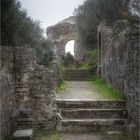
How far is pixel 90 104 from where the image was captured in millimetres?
9852

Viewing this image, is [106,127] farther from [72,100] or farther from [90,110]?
[72,100]

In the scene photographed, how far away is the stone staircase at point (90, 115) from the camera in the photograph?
29.0ft

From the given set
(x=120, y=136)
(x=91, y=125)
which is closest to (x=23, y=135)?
(x=91, y=125)

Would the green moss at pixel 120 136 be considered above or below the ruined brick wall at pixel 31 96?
below

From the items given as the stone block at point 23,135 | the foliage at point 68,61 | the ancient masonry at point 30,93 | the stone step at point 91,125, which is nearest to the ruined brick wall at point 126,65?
the stone step at point 91,125

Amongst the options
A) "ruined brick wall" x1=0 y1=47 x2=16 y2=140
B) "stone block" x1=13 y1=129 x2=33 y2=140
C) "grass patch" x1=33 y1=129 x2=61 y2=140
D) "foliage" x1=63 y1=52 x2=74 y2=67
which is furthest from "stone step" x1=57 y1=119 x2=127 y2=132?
"foliage" x1=63 y1=52 x2=74 y2=67

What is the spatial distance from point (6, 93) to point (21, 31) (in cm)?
928

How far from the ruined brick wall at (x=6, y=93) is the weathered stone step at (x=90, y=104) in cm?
180

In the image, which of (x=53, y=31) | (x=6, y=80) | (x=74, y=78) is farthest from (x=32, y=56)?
(x=53, y=31)

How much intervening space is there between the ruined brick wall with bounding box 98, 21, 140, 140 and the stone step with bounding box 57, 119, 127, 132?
360 mm

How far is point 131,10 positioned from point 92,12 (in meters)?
5.44

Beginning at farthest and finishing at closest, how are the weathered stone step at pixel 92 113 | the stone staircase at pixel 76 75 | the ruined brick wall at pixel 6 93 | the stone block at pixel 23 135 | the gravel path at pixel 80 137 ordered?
1. the stone staircase at pixel 76 75
2. the weathered stone step at pixel 92 113
3. the gravel path at pixel 80 137
4. the stone block at pixel 23 135
5. the ruined brick wall at pixel 6 93

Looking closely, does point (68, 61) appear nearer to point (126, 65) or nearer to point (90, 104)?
point (90, 104)

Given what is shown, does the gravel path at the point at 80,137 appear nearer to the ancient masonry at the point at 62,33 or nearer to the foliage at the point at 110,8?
the foliage at the point at 110,8
